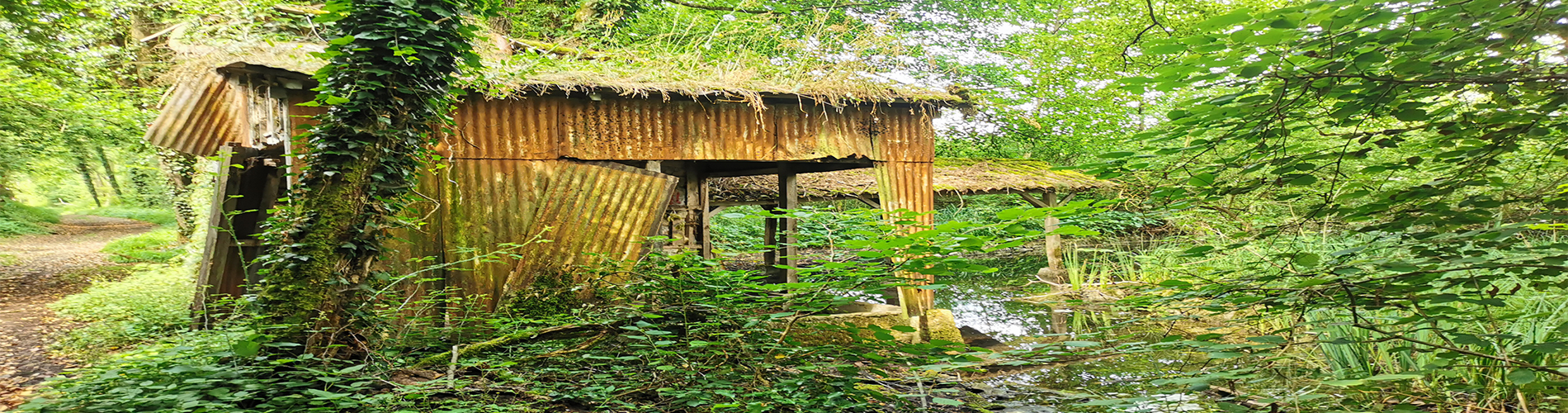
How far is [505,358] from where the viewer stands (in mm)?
4672

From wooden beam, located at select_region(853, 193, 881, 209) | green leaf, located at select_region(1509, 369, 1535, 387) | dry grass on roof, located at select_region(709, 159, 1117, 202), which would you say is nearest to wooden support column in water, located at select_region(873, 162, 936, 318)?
wooden beam, located at select_region(853, 193, 881, 209)

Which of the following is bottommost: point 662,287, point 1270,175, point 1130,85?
point 662,287

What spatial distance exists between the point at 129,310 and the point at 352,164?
19.1ft

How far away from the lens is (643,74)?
686cm

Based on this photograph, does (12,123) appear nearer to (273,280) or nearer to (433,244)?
(433,244)

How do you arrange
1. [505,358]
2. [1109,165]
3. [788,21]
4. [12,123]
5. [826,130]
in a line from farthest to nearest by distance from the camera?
1. [788,21]
2. [12,123]
3. [826,130]
4. [505,358]
5. [1109,165]

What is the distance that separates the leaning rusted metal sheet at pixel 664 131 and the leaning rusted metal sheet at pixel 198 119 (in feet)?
9.29

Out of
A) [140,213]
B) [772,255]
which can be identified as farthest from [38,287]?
[140,213]

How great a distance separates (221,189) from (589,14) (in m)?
6.63

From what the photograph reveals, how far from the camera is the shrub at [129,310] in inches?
249

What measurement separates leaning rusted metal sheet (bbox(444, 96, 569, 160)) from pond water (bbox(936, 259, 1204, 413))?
3692 millimetres

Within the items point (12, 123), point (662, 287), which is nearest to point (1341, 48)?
point (662, 287)

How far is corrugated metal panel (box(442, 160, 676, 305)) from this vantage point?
6023 mm

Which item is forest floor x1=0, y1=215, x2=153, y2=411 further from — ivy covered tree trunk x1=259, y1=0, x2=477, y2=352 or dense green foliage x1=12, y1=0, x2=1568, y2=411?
ivy covered tree trunk x1=259, y1=0, x2=477, y2=352
